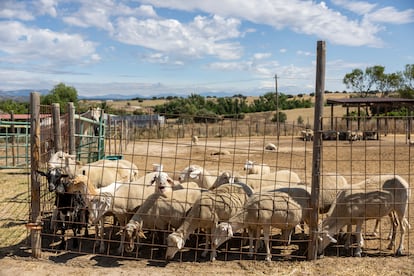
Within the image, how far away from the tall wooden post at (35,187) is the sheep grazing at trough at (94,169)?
0.71 meters

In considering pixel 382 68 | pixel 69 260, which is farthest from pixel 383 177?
pixel 382 68

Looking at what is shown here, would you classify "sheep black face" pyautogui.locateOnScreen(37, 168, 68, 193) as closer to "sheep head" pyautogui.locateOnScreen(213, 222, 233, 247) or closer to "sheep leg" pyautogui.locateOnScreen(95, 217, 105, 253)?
"sheep leg" pyautogui.locateOnScreen(95, 217, 105, 253)

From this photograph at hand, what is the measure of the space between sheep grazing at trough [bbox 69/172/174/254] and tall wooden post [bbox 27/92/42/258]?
2.24 ft

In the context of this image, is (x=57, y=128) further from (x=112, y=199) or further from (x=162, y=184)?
(x=162, y=184)

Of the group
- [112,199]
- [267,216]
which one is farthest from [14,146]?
[267,216]

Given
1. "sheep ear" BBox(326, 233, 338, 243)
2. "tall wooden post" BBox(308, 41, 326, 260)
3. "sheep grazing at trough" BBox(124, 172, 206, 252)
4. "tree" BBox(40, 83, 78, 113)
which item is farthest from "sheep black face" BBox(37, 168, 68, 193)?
"tree" BBox(40, 83, 78, 113)

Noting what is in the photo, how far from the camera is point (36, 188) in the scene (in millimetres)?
7234

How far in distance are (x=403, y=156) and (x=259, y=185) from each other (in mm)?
15111

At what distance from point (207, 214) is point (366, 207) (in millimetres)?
2744

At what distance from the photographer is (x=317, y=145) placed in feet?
22.5

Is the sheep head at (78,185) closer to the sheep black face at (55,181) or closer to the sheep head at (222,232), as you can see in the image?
the sheep black face at (55,181)

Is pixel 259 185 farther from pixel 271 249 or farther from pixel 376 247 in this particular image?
pixel 376 247

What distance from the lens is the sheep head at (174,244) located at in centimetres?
682

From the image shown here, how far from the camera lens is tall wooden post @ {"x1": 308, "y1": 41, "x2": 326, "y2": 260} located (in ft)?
22.1
